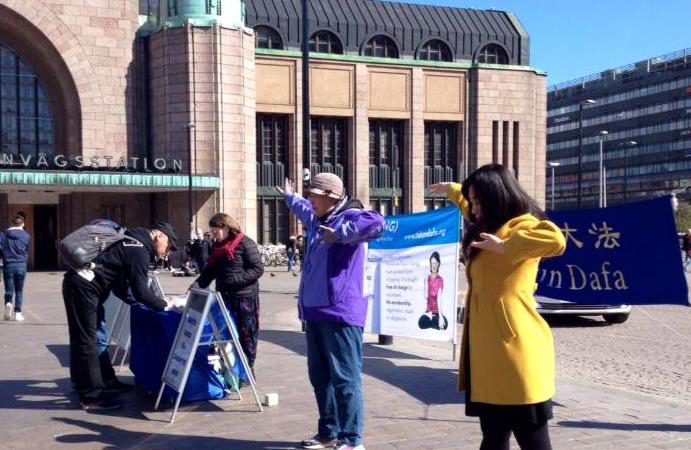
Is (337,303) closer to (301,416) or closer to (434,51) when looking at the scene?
(301,416)

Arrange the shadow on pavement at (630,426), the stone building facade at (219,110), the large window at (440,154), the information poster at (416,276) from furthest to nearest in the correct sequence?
the large window at (440,154) < the stone building facade at (219,110) < the information poster at (416,276) < the shadow on pavement at (630,426)

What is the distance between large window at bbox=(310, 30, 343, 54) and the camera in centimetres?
3953

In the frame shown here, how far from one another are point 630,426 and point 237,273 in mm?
3648

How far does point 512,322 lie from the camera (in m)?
3.47

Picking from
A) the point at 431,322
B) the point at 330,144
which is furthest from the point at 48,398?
the point at 330,144

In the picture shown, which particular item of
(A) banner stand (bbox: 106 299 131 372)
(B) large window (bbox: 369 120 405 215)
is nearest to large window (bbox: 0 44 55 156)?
(B) large window (bbox: 369 120 405 215)

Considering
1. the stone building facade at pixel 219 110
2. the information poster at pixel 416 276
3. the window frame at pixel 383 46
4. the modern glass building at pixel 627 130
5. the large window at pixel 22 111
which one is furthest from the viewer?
the modern glass building at pixel 627 130

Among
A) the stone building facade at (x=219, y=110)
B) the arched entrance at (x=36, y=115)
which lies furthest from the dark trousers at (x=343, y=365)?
the arched entrance at (x=36, y=115)

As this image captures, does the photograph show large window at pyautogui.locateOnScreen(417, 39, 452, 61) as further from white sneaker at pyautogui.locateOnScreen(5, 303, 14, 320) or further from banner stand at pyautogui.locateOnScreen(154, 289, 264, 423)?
banner stand at pyautogui.locateOnScreen(154, 289, 264, 423)

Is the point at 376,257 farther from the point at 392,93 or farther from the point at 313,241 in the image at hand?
the point at 392,93

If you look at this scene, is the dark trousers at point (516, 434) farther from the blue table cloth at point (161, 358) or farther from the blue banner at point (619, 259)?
the blue table cloth at point (161, 358)

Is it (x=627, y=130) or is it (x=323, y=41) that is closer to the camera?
(x=323, y=41)

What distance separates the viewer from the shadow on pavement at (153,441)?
532 cm

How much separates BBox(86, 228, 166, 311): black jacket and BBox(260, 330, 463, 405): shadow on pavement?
2.45m
